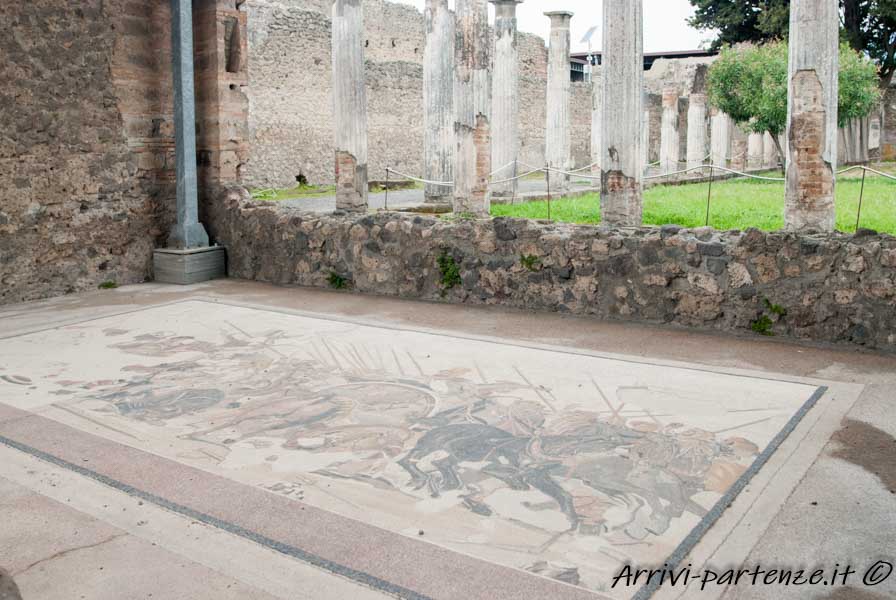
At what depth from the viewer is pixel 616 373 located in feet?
17.0

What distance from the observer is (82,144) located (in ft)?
27.4

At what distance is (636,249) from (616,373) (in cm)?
166

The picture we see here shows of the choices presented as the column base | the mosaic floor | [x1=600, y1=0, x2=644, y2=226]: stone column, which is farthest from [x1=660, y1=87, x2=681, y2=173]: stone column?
the mosaic floor

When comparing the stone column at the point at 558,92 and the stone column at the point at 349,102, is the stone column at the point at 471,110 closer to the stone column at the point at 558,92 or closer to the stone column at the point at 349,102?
the stone column at the point at 349,102

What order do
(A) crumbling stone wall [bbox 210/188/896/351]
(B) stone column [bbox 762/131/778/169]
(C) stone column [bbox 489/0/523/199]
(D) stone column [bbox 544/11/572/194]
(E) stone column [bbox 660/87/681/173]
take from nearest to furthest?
(A) crumbling stone wall [bbox 210/188/896/351], (C) stone column [bbox 489/0/523/199], (D) stone column [bbox 544/11/572/194], (E) stone column [bbox 660/87/681/173], (B) stone column [bbox 762/131/778/169]

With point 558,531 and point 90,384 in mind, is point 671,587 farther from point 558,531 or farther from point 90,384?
point 90,384

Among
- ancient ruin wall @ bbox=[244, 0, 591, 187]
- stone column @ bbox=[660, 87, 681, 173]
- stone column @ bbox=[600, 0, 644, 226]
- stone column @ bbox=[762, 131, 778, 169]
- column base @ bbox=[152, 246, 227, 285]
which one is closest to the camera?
stone column @ bbox=[600, 0, 644, 226]

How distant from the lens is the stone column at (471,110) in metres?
12.6

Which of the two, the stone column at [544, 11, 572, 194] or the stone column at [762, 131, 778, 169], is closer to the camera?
the stone column at [544, 11, 572, 194]

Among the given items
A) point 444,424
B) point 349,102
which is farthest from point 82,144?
point 444,424

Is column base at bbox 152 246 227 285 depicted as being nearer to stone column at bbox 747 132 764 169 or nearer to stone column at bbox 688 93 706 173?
stone column at bbox 688 93 706 173

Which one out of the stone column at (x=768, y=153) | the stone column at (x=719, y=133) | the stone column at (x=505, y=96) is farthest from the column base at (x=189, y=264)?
the stone column at (x=768, y=153)

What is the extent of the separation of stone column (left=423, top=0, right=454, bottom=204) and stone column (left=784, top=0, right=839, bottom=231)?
24.4ft

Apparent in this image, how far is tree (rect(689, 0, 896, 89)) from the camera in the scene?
25391 millimetres
